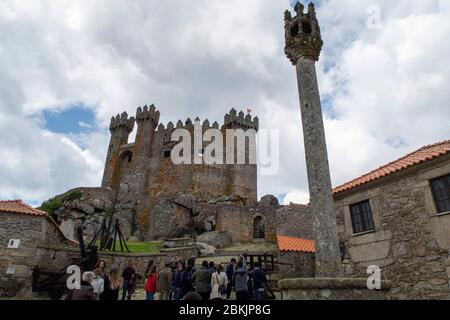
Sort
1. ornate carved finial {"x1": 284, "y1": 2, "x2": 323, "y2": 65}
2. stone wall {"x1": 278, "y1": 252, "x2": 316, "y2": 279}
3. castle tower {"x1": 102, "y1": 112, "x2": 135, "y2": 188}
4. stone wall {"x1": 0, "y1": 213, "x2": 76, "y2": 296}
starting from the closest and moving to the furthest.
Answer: ornate carved finial {"x1": 284, "y1": 2, "x2": 323, "y2": 65} < stone wall {"x1": 0, "y1": 213, "x2": 76, "y2": 296} < stone wall {"x1": 278, "y1": 252, "x2": 316, "y2": 279} < castle tower {"x1": 102, "y1": 112, "x2": 135, "y2": 188}

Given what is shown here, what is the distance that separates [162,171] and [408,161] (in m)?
32.3

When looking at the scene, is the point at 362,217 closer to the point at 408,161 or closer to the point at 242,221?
the point at 408,161

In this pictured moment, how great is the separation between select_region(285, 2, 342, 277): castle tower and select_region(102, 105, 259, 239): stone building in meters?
27.6

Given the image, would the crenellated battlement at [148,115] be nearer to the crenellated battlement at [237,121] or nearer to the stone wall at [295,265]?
the crenellated battlement at [237,121]

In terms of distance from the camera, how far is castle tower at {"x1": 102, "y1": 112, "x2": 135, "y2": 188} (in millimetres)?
41000

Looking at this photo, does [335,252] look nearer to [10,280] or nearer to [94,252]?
[94,252]

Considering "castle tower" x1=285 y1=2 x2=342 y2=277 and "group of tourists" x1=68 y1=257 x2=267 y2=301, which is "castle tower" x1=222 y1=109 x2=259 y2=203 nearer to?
"group of tourists" x1=68 y1=257 x2=267 y2=301

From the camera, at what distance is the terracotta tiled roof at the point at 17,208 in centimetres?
1228

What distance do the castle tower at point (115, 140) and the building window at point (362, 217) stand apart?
3490cm

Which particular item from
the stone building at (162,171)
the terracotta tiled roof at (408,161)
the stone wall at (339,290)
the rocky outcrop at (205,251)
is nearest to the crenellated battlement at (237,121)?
the stone building at (162,171)

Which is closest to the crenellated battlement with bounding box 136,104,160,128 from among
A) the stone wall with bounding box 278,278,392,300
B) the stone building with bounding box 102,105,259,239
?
the stone building with bounding box 102,105,259,239

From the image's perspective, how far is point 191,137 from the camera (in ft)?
134

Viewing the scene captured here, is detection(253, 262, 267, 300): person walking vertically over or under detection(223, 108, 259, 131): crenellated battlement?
under
